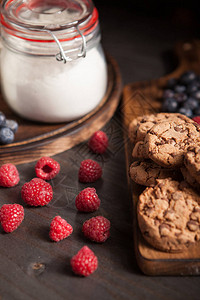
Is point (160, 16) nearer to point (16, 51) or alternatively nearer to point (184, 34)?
point (184, 34)

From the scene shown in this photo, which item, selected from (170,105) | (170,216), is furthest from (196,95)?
(170,216)

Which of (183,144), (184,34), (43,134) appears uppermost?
(183,144)

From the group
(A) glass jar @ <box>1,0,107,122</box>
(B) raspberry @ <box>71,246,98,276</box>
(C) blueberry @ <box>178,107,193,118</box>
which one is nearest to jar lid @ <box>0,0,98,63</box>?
(A) glass jar @ <box>1,0,107,122</box>

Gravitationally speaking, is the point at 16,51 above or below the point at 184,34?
above

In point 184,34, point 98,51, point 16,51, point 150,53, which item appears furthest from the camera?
point 184,34

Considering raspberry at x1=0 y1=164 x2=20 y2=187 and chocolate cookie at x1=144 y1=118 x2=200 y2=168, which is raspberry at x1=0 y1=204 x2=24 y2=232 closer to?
raspberry at x1=0 y1=164 x2=20 y2=187

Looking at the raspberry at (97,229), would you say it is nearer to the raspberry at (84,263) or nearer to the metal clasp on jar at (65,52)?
the raspberry at (84,263)

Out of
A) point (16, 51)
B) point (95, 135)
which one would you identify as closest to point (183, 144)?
point (95, 135)
